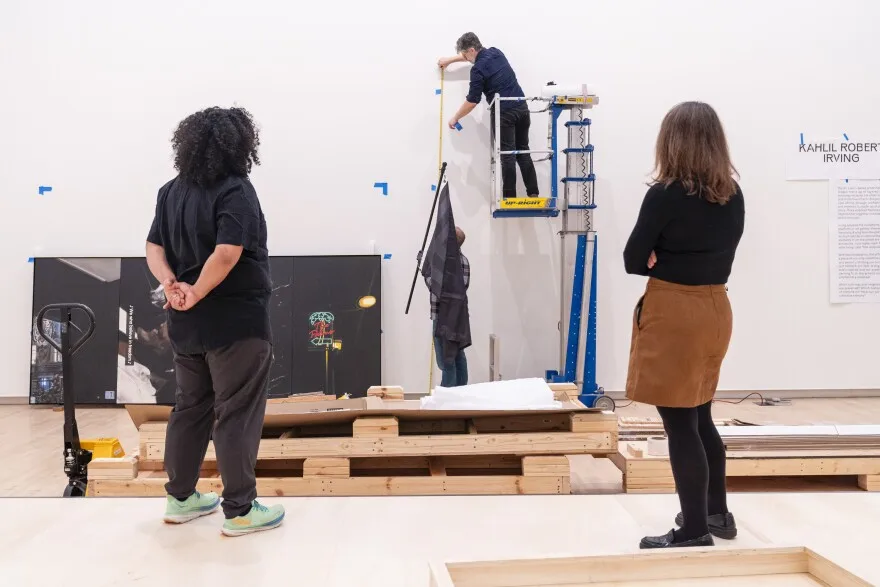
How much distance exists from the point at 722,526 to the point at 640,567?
2.16 feet

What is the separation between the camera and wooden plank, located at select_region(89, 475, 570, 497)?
9.96 ft

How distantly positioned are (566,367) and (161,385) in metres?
3.43

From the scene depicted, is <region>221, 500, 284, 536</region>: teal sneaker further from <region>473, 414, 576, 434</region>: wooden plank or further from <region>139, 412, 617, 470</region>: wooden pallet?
<region>473, 414, 576, 434</region>: wooden plank

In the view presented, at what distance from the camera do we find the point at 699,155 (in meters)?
2.08

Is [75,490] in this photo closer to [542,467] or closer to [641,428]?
[542,467]

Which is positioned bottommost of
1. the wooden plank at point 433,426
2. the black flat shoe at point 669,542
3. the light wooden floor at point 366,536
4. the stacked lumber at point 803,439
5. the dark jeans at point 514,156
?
the light wooden floor at point 366,536

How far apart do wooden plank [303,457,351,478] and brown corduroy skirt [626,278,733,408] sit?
4.74 ft

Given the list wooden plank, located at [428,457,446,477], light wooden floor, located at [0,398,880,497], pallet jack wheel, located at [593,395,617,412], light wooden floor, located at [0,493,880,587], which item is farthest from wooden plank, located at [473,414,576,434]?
pallet jack wheel, located at [593,395,617,412]

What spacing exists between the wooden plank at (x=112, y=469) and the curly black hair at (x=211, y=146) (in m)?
1.41

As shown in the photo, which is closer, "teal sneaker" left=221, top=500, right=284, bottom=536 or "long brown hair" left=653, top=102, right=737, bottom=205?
"long brown hair" left=653, top=102, right=737, bottom=205

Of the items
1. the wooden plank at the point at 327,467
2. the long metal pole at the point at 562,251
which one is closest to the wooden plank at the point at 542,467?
the wooden plank at the point at 327,467

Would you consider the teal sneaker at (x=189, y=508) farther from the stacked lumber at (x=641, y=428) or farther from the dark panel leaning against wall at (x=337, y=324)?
the dark panel leaning against wall at (x=337, y=324)

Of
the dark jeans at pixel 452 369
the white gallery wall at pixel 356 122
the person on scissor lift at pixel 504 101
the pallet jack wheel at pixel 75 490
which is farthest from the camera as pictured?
the white gallery wall at pixel 356 122

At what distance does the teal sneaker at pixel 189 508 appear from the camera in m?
2.48
